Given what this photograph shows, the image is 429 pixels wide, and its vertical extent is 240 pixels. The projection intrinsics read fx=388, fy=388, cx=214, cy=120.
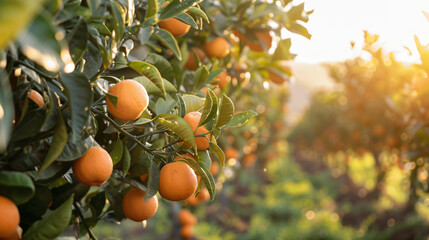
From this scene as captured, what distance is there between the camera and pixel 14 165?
2.39 ft

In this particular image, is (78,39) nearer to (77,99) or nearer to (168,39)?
(77,99)

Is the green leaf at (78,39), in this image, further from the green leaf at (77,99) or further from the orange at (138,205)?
the orange at (138,205)

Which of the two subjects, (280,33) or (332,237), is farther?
(332,237)

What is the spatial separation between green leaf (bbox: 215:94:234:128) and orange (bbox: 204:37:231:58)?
2.56 ft

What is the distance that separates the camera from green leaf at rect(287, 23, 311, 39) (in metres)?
1.59

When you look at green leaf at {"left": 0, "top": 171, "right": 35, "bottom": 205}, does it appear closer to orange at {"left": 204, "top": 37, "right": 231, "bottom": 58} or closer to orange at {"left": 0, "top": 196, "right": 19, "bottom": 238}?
orange at {"left": 0, "top": 196, "right": 19, "bottom": 238}

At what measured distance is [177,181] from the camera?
0.87 meters

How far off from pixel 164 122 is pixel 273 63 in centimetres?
120

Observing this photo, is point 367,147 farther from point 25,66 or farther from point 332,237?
point 25,66

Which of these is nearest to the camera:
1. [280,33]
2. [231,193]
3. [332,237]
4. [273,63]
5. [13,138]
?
[13,138]

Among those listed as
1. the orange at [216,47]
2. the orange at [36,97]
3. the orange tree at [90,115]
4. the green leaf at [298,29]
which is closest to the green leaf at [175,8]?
the orange tree at [90,115]

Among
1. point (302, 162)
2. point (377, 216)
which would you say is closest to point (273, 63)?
point (377, 216)

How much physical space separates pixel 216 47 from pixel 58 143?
1.02m

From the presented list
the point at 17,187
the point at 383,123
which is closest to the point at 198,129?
the point at 17,187
